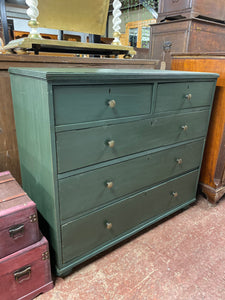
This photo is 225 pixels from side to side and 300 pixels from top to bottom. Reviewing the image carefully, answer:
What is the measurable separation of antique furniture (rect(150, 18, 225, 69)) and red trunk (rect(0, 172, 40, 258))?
8.30ft

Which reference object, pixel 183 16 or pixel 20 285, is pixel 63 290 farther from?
pixel 183 16

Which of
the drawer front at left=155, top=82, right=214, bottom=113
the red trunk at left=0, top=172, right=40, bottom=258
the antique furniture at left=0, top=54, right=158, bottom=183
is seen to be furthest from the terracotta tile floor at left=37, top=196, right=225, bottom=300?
the drawer front at left=155, top=82, right=214, bottom=113

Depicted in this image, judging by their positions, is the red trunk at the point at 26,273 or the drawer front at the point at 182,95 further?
the drawer front at the point at 182,95

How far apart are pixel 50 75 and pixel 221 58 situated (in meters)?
1.34

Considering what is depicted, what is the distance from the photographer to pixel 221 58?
5.46ft

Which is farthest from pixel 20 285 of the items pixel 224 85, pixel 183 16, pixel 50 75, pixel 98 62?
pixel 183 16

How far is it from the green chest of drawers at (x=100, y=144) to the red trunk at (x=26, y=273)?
0.08 metres

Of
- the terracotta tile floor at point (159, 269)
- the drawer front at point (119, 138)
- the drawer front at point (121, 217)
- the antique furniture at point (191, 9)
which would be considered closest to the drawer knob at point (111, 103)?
the drawer front at point (119, 138)

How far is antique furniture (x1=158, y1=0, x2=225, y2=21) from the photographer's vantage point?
2682 millimetres

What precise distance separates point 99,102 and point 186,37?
7.22 ft

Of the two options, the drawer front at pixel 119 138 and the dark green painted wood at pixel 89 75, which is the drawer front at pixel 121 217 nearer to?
the drawer front at pixel 119 138

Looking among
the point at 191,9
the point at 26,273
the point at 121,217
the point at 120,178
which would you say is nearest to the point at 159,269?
the point at 121,217

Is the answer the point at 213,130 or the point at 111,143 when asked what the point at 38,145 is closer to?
the point at 111,143

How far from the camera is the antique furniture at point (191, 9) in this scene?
2682 millimetres
